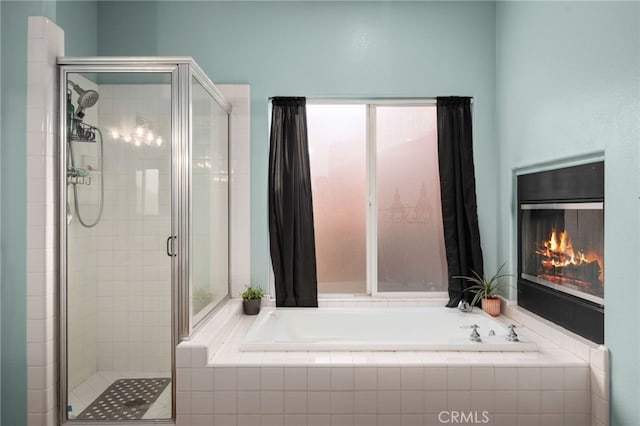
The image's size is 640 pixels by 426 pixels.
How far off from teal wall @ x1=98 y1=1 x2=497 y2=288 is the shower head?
112cm

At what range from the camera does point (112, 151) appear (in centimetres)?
227

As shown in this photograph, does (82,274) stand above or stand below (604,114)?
below

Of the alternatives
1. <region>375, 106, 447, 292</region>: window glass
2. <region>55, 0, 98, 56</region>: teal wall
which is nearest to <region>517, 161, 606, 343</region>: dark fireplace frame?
<region>375, 106, 447, 292</region>: window glass

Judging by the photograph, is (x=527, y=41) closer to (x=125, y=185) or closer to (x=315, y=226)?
(x=315, y=226)

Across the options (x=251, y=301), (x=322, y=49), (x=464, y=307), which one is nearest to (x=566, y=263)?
(x=464, y=307)

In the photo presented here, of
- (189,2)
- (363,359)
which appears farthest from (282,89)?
(363,359)

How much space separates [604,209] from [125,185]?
2418 mm

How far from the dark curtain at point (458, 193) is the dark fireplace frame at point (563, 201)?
35 cm

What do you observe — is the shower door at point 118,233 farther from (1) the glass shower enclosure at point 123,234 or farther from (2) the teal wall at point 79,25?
(2) the teal wall at point 79,25

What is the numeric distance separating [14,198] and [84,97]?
637 mm

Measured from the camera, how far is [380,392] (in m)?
2.10

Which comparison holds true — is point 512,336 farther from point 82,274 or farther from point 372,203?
point 82,274

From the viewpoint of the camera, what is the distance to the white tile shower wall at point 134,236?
2.26 m

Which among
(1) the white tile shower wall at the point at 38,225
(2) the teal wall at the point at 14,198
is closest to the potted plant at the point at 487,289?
(1) the white tile shower wall at the point at 38,225
